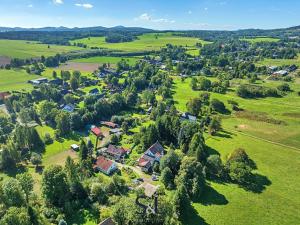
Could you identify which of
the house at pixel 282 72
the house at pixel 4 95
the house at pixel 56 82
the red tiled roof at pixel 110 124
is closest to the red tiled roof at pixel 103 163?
the red tiled roof at pixel 110 124

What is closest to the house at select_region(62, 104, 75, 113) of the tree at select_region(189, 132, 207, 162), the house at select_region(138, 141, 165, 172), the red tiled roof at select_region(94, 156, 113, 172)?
the red tiled roof at select_region(94, 156, 113, 172)

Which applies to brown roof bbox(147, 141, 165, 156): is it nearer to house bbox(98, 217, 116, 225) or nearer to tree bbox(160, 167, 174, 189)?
tree bbox(160, 167, 174, 189)

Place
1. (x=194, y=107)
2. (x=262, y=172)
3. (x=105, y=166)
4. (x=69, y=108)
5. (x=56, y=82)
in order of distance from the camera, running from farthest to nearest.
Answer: (x=56, y=82), (x=69, y=108), (x=194, y=107), (x=262, y=172), (x=105, y=166)

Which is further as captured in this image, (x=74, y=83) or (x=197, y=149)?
(x=74, y=83)

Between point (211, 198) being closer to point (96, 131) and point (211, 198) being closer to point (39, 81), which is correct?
point (96, 131)

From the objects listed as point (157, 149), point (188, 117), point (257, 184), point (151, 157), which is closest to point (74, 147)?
point (151, 157)

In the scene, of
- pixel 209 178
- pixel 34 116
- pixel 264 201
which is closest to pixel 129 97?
pixel 34 116

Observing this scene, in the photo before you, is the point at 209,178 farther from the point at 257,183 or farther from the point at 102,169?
the point at 102,169
